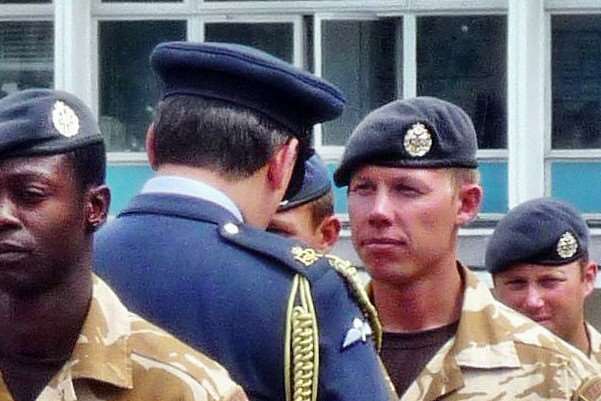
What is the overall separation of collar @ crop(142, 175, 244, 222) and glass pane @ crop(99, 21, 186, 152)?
472 centimetres

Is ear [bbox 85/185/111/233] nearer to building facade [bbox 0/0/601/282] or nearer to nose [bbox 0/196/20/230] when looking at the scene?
nose [bbox 0/196/20/230]

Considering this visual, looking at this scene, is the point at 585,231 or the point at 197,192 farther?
the point at 585,231

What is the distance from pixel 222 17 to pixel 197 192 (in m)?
4.69

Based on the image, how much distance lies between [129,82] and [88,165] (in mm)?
5016

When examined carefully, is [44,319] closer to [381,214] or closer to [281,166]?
[281,166]

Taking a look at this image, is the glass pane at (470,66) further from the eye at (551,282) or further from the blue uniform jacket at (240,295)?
the blue uniform jacket at (240,295)

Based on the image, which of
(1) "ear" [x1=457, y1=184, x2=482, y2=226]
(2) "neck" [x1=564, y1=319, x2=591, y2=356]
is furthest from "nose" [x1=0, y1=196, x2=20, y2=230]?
(2) "neck" [x1=564, y1=319, x2=591, y2=356]

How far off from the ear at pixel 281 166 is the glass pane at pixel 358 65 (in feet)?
15.0

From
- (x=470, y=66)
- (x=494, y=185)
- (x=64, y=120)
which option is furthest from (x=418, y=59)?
(x=64, y=120)

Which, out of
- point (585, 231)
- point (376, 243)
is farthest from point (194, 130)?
point (585, 231)

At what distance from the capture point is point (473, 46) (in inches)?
269

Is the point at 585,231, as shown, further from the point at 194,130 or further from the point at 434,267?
the point at 194,130

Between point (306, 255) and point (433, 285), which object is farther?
point (433, 285)

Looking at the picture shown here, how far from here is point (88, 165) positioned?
6.68 ft
